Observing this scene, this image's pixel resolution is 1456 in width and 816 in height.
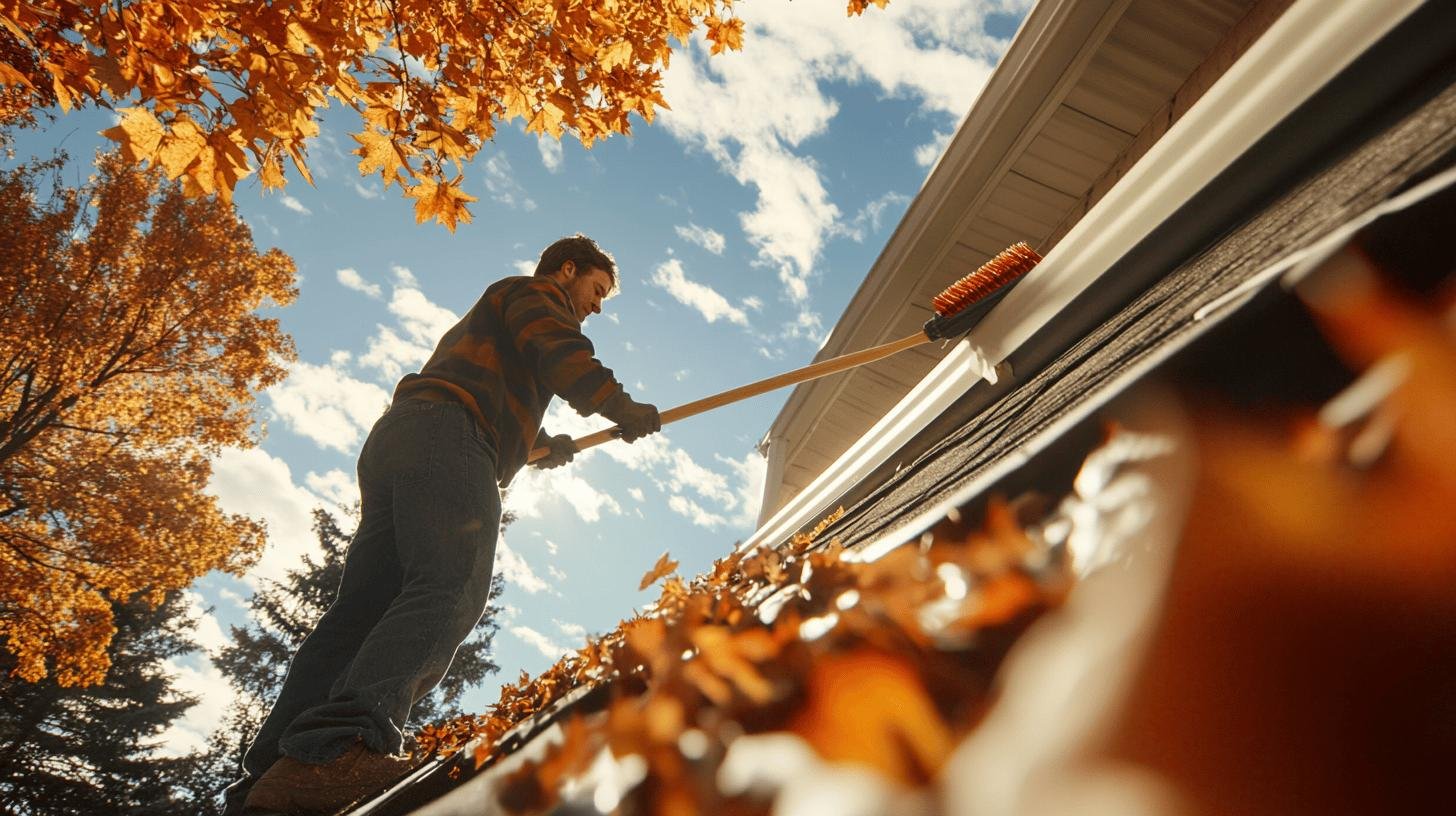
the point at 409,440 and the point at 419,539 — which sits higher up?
the point at 409,440

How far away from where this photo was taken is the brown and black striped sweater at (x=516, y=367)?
8.23ft

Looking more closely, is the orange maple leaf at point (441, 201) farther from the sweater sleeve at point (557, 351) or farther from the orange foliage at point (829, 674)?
the orange foliage at point (829, 674)

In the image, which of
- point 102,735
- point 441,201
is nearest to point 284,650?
point 102,735

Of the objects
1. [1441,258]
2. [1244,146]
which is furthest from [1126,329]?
[1441,258]

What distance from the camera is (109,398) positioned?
15633 mm

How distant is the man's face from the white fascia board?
5.08ft

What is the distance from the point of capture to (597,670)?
4.39 ft

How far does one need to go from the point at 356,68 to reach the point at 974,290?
11.4 ft

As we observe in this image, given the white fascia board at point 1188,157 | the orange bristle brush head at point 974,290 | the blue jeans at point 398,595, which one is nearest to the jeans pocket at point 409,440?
the blue jeans at point 398,595

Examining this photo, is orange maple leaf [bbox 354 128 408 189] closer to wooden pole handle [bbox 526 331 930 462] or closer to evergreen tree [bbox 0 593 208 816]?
wooden pole handle [bbox 526 331 930 462]

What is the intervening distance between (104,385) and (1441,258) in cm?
1989

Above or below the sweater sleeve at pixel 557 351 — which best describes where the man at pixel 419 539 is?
below

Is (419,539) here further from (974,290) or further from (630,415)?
(974,290)

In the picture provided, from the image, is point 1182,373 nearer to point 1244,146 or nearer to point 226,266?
point 1244,146
